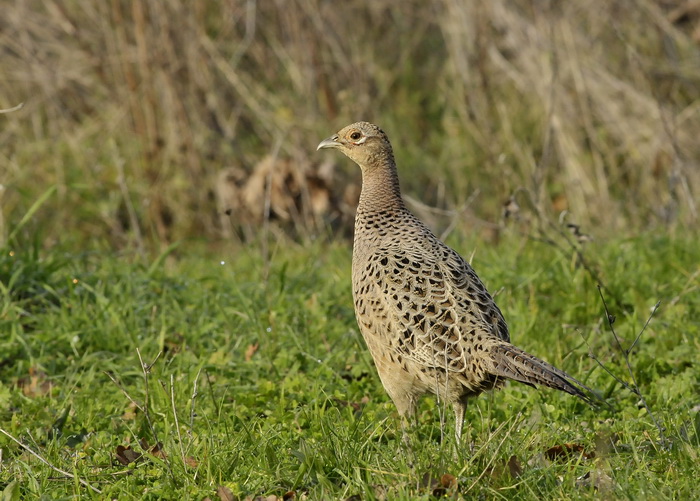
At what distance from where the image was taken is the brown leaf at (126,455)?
4.34 metres

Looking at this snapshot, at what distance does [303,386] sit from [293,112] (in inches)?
186

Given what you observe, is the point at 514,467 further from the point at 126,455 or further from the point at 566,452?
the point at 126,455

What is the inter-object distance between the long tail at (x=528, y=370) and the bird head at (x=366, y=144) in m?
1.59

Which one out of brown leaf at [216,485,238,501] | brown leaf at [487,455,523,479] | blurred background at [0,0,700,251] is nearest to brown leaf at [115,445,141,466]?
brown leaf at [216,485,238,501]

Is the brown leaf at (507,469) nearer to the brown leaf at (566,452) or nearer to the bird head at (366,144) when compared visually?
the brown leaf at (566,452)

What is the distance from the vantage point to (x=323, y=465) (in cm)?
396

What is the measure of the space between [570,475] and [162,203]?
6.13 m

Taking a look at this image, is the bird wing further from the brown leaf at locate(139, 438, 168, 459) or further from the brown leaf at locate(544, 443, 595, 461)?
the brown leaf at locate(139, 438, 168, 459)

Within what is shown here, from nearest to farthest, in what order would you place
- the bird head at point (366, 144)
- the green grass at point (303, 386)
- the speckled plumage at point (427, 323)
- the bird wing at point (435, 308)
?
the green grass at point (303, 386) → the speckled plumage at point (427, 323) → the bird wing at point (435, 308) → the bird head at point (366, 144)

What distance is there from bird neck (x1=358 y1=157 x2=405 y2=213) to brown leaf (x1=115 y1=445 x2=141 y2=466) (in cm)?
173

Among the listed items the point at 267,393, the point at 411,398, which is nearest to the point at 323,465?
the point at 411,398

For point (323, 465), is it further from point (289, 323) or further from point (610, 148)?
point (610, 148)

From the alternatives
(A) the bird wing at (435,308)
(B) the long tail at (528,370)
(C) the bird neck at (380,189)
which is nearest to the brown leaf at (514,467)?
(B) the long tail at (528,370)

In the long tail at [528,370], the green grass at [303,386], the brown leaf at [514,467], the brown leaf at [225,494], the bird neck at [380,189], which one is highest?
the bird neck at [380,189]
